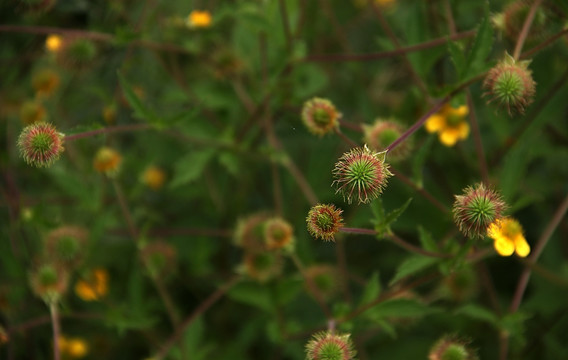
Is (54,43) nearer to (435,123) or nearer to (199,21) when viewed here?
(199,21)

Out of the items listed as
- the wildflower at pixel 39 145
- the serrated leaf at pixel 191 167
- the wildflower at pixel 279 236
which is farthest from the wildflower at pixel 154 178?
the wildflower at pixel 39 145

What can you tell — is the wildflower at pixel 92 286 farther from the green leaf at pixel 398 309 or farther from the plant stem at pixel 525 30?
the plant stem at pixel 525 30

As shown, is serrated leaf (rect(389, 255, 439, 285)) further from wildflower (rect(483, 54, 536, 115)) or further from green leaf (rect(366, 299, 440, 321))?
wildflower (rect(483, 54, 536, 115))

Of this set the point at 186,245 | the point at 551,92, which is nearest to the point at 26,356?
the point at 186,245

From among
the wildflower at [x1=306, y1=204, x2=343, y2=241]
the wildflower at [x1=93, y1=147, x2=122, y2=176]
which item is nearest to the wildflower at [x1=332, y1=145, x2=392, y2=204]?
the wildflower at [x1=306, y1=204, x2=343, y2=241]

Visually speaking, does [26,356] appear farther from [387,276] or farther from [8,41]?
[387,276]
